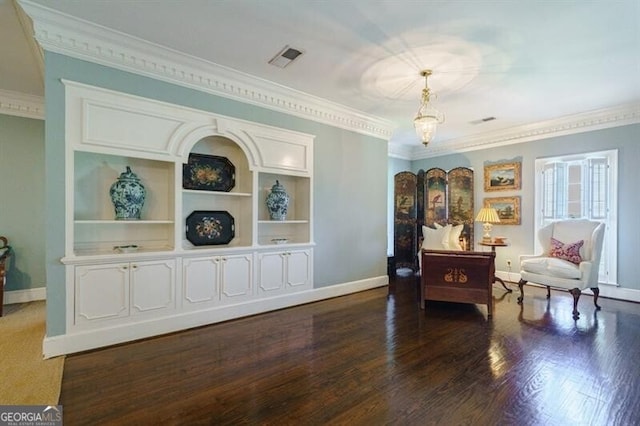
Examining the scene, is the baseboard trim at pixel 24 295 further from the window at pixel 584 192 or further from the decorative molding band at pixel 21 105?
the window at pixel 584 192

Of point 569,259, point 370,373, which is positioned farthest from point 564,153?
point 370,373

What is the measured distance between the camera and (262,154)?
3949mm

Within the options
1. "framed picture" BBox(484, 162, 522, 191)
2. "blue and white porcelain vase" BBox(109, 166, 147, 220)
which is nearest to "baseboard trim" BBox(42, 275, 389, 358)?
"blue and white porcelain vase" BBox(109, 166, 147, 220)

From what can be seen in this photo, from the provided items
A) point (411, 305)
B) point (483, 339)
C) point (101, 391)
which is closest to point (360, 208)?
point (411, 305)

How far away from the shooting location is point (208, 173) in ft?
12.4

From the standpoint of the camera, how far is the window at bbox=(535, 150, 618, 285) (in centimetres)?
478

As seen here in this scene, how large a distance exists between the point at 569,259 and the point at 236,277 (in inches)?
178

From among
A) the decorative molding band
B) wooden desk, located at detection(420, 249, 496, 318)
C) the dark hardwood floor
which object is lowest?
the dark hardwood floor

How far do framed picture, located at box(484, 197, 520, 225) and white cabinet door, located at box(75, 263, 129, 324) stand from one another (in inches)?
242

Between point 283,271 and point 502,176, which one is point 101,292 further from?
point 502,176

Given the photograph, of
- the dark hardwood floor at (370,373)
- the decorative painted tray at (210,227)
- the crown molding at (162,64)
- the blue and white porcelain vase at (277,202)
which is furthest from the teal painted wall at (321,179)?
the decorative painted tray at (210,227)

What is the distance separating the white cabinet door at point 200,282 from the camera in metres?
3.37

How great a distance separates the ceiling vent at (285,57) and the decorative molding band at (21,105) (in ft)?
11.7

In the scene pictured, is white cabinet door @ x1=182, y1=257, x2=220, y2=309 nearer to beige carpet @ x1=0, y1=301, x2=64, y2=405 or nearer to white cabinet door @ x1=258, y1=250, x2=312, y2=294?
white cabinet door @ x1=258, y1=250, x2=312, y2=294
